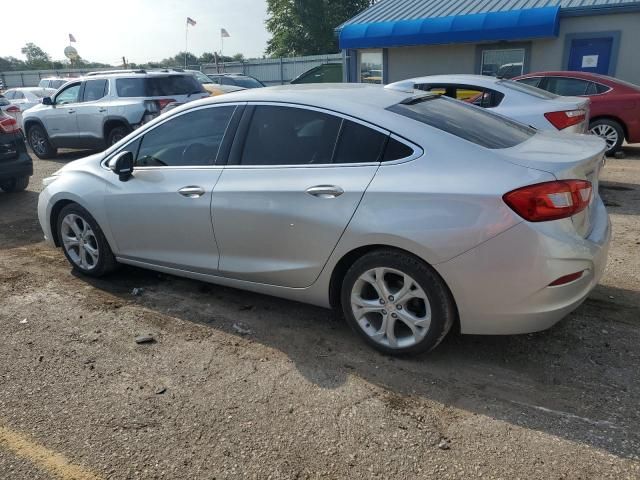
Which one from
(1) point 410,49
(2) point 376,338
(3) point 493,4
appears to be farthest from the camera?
(1) point 410,49

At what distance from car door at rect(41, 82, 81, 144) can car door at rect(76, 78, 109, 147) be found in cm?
20

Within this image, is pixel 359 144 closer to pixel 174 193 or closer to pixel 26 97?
pixel 174 193

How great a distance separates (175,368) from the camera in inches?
133

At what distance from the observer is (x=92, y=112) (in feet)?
37.0

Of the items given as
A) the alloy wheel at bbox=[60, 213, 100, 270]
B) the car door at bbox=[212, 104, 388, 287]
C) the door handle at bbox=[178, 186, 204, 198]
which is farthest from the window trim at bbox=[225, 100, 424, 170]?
the alloy wheel at bbox=[60, 213, 100, 270]

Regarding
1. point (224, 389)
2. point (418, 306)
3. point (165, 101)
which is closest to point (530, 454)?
point (418, 306)

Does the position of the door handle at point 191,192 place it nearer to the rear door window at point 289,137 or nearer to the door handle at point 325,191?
the rear door window at point 289,137

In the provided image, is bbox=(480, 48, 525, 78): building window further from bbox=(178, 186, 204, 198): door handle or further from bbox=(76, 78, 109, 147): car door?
bbox=(178, 186, 204, 198): door handle

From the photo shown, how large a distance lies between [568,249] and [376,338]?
1.24 meters

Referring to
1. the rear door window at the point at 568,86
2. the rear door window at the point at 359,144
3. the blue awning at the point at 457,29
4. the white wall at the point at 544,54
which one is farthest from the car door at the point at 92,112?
the white wall at the point at 544,54

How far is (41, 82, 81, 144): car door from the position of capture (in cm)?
1170

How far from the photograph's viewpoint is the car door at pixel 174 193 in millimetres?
3904

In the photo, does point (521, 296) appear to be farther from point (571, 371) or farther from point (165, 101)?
point (165, 101)

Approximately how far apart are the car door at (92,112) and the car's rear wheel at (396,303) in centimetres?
944
